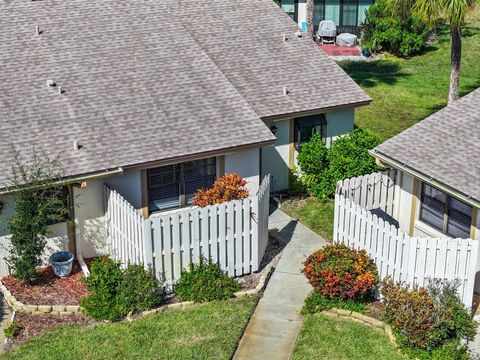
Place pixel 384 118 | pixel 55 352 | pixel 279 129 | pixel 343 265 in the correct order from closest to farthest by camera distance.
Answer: pixel 55 352
pixel 343 265
pixel 279 129
pixel 384 118

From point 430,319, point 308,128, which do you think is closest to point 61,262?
point 430,319

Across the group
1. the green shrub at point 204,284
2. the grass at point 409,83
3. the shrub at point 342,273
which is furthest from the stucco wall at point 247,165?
the grass at point 409,83

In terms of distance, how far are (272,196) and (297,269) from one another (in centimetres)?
474

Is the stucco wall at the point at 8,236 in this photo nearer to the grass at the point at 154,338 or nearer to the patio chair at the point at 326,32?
the grass at the point at 154,338

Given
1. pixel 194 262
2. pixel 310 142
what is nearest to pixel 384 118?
pixel 310 142

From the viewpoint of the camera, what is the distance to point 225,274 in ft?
59.3

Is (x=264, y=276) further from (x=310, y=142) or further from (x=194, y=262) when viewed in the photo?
(x=310, y=142)

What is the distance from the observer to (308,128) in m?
23.9

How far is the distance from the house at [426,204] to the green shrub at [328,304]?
97cm

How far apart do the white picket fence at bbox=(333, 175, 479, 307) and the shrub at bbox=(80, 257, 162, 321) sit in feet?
16.2

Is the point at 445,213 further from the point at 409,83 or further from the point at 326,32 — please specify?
the point at 326,32

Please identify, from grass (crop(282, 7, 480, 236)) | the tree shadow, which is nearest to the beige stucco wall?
grass (crop(282, 7, 480, 236))

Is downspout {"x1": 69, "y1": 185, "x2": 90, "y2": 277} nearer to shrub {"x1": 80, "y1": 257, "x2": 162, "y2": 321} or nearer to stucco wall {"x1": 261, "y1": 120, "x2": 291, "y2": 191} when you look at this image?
shrub {"x1": 80, "y1": 257, "x2": 162, "y2": 321}

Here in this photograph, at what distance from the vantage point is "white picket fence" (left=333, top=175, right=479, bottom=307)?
16188 mm
